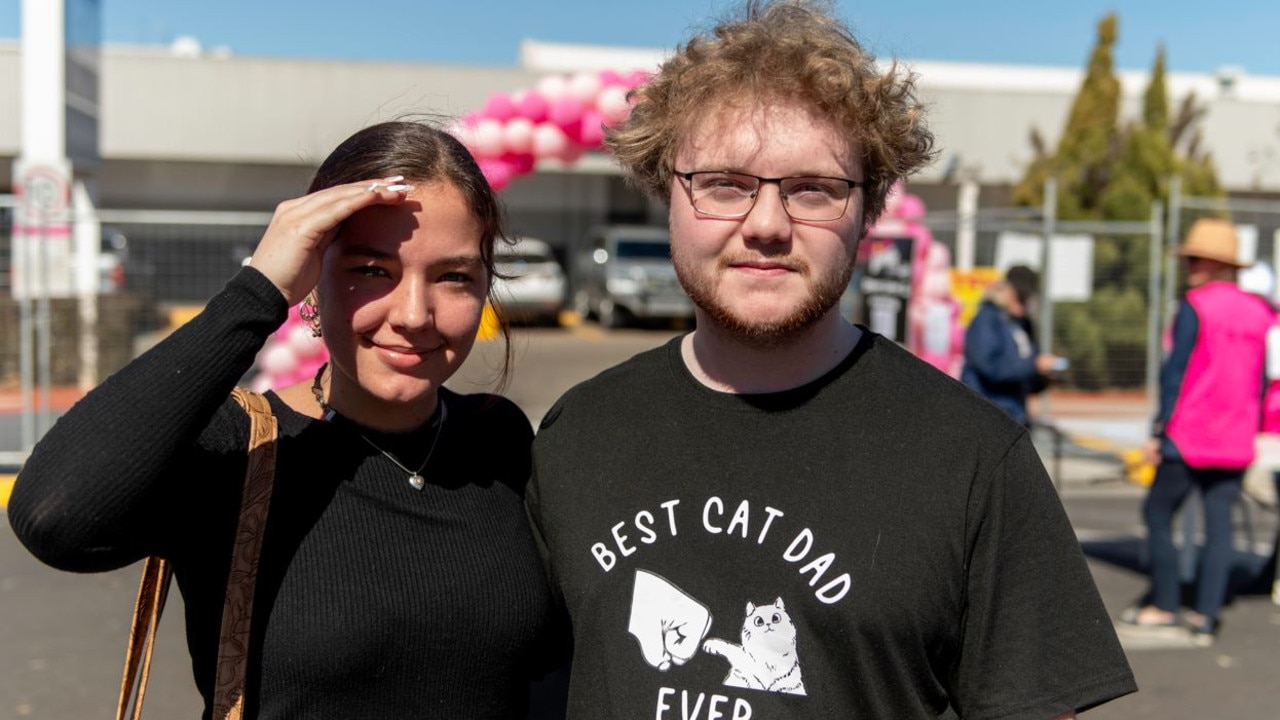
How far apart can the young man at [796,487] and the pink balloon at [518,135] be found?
331 inches

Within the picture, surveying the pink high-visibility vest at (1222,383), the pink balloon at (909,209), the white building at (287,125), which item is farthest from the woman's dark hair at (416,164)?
the white building at (287,125)

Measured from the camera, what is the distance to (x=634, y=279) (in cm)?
2259

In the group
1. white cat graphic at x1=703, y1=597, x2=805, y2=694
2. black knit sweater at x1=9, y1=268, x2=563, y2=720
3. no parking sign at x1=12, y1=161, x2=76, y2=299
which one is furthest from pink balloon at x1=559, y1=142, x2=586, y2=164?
white cat graphic at x1=703, y1=597, x2=805, y2=694

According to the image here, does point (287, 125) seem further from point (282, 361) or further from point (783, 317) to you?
point (783, 317)

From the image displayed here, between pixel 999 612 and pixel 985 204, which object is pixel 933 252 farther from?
pixel 985 204

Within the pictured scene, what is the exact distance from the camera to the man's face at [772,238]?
186 centimetres

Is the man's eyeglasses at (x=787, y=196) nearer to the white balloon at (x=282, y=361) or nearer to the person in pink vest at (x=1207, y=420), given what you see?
the person in pink vest at (x=1207, y=420)

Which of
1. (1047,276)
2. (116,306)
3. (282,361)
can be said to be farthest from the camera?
(1047,276)

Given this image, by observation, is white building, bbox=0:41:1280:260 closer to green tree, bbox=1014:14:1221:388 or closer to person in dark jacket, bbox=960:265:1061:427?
green tree, bbox=1014:14:1221:388

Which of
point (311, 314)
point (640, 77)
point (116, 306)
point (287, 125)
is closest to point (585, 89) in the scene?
point (116, 306)

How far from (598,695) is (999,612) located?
24.4 inches

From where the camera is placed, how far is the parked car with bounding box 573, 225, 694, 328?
22453 mm

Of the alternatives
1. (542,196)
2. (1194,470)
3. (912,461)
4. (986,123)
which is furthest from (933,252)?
(542,196)

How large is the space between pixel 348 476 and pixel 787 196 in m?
0.83
